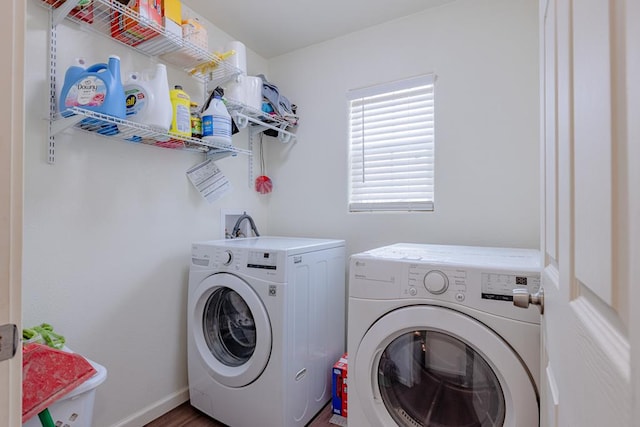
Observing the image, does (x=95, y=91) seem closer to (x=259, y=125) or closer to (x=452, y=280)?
(x=259, y=125)

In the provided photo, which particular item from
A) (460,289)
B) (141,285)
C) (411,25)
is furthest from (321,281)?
(411,25)

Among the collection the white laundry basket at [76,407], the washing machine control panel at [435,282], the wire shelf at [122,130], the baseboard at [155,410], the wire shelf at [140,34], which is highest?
the wire shelf at [140,34]

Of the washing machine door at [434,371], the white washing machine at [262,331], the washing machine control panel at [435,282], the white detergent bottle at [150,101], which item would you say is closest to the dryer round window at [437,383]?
the washing machine door at [434,371]

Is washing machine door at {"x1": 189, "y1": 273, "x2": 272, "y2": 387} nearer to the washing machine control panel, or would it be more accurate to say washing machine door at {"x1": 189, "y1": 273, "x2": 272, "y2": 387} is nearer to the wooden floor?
the wooden floor

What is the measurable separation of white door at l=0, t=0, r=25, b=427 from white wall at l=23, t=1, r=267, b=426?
3.11ft

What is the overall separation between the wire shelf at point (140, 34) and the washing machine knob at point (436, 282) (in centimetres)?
156

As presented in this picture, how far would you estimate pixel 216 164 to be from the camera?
6.74ft

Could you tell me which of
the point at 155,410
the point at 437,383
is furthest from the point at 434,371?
the point at 155,410

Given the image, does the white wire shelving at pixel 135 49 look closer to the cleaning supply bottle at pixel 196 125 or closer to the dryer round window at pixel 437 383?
the cleaning supply bottle at pixel 196 125

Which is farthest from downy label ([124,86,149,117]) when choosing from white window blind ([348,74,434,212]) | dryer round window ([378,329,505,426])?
dryer round window ([378,329,505,426])

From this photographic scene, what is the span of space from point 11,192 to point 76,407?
2.97 feet

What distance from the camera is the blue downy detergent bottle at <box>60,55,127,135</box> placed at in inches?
48.0

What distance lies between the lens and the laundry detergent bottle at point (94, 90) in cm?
122

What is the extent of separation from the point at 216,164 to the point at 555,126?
6.18ft
